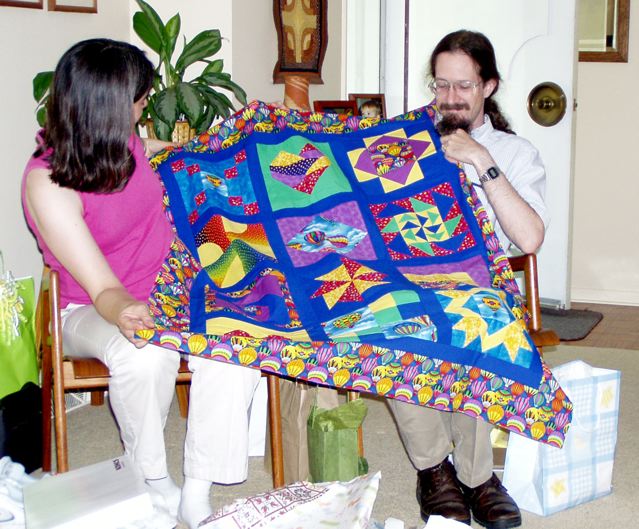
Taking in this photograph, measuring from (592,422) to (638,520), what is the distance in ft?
0.80

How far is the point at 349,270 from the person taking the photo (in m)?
2.11

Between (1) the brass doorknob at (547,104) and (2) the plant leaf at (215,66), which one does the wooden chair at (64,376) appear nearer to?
(2) the plant leaf at (215,66)

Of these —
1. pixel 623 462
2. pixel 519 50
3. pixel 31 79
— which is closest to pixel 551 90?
pixel 519 50

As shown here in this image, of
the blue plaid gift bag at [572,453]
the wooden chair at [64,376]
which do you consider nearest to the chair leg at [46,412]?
the wooden chair at [64,376]

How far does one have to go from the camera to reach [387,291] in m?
2.00

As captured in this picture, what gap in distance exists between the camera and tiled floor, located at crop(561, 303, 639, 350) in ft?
12.0

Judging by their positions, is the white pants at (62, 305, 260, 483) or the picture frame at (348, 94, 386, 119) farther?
the picture frame at (348, 94, 386, 119)

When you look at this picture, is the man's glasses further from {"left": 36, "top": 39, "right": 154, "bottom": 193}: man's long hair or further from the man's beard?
{"left": 36, "top": 39, "right": 154, "bottom": 193}: man's long hair

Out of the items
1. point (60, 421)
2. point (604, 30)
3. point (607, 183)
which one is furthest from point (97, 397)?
point (604, 30)

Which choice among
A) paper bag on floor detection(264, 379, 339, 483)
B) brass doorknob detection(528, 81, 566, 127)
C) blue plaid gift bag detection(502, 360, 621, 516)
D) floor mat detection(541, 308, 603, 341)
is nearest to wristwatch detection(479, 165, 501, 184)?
blue plaid gift bag detection(502, 360, 621, 516)

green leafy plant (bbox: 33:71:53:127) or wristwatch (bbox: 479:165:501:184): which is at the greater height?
green leafy plant (bbox: 33:71:53:127)

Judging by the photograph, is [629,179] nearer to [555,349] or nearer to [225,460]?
[555,349]

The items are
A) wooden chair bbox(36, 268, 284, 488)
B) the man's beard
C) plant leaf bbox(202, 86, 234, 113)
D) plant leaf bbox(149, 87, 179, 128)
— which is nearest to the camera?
wooden chair bbox(36, 268, 284, 488)

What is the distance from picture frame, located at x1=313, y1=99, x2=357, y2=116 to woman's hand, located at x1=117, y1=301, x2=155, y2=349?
1687mm
